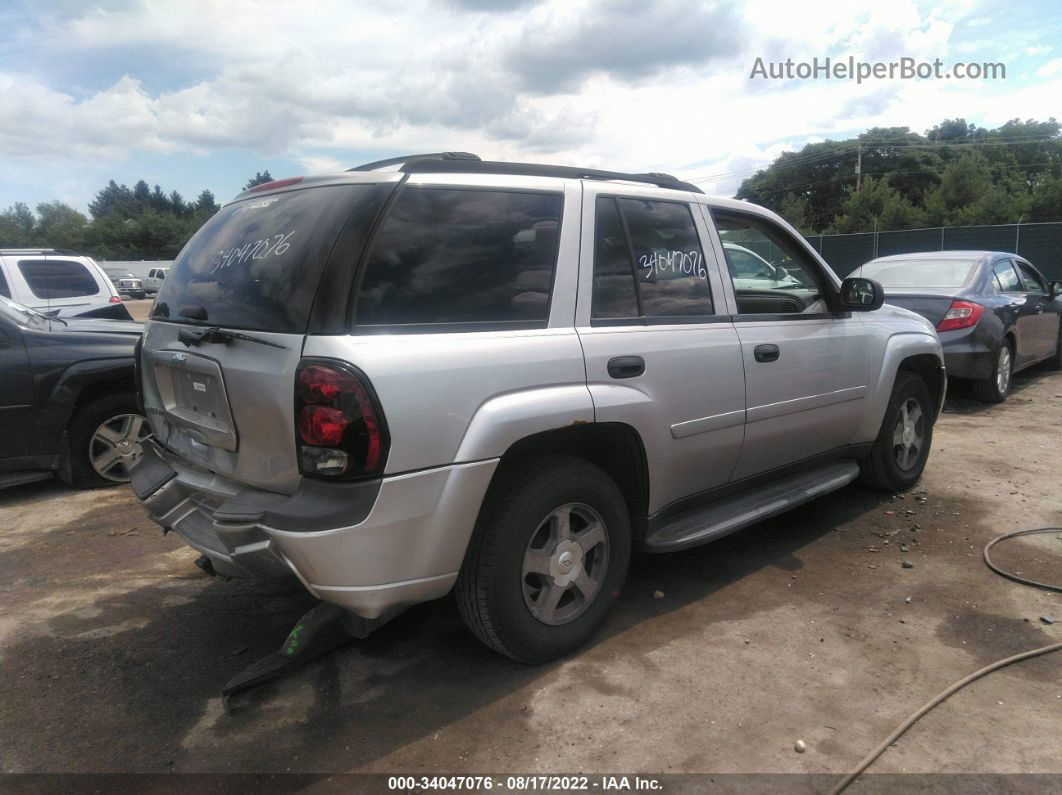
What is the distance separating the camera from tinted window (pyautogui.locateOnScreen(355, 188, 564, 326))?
103 inches

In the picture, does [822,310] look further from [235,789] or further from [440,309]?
[235,789]

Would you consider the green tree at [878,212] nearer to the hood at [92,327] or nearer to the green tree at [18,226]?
the hood at [92,327]

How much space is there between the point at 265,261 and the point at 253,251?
0.14 metres

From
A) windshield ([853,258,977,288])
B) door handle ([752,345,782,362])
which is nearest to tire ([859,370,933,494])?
door handle ([752,345,782,362])

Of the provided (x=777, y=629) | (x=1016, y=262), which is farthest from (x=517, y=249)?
(x=1016, y=262)

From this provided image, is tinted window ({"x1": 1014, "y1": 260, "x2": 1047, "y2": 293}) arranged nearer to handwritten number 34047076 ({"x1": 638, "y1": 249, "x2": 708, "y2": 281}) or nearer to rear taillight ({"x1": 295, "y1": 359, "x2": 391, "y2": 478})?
handwritten number 34047076 ({"x1": 638, "y1": 249, "x2": 708, "y2": 281})

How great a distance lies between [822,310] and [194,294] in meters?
3.26

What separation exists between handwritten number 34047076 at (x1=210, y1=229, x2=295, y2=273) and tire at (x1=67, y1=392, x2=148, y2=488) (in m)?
3.01

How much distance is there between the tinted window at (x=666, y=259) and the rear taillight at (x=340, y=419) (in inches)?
55.7

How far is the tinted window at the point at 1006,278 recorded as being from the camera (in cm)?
823

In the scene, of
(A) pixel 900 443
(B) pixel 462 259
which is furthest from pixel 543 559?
(A) pixel 900 443

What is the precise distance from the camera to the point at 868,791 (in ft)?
7.70

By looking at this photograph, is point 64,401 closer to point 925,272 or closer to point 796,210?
point 925,272

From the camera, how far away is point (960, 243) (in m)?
19.4
